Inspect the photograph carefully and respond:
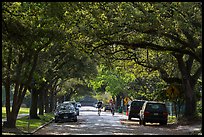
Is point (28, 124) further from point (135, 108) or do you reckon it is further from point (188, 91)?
point (135, 108)

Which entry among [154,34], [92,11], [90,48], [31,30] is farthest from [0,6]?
[90,48]

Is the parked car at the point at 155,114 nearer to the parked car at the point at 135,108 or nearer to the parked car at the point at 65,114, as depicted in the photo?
the parked car at the point at 65,114

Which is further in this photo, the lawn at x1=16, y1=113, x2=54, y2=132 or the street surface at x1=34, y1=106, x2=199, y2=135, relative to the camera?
the lawn at x1=16, y1=113, x2=54, y2=132

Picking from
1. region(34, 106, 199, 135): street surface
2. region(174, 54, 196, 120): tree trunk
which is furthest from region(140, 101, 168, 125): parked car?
region(174, 54, 196, 120): tree trunk

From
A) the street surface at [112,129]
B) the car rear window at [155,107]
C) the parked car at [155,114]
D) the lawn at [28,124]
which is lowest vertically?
the street surface at [112,129]

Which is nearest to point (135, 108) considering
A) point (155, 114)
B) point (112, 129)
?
point (155, 114)

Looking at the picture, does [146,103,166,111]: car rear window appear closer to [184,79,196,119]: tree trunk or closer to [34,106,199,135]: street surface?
[34,106,199,135]: street surface

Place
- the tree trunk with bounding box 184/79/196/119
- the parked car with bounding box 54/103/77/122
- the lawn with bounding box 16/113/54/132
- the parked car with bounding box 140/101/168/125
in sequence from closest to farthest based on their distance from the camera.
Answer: the lawn with bounding box 16/113/54/132
the parked car with bounding box 140/101/168/125
the tree trunk with bounding box 184/79/196/119
the parked car with bounding box 54/103/77/122

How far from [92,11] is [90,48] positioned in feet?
20.4

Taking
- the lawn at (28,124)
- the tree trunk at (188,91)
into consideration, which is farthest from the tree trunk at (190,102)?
the lawn at (28,124)

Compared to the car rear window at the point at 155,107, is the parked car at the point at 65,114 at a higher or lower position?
lower

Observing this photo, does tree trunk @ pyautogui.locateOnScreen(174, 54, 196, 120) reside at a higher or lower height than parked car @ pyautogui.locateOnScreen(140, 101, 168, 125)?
higher

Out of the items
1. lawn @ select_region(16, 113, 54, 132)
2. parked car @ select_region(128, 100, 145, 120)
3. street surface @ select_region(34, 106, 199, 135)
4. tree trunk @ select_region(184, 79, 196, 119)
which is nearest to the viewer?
street surface @ select_region(34, 106, 199, 135)

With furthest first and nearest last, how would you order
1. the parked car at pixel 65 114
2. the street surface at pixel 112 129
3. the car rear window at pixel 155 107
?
the parked car at pixel 65 114
the car rear window at pixel 155 107
the street surface at pixel 112 129
